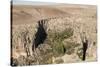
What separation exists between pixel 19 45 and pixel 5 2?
0.50 metres

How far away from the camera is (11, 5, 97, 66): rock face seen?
6.92 feet

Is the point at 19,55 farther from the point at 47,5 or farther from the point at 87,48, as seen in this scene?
the point at 87,48

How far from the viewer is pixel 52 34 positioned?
2207mm

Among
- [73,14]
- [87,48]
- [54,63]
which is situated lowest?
[54,63]

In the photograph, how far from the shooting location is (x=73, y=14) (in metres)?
2.29

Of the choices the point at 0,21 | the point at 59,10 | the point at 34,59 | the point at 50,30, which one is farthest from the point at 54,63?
the point at 0,21

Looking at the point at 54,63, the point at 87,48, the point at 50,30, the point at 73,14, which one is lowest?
the point at 54,63

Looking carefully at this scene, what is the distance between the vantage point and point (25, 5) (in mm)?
2139

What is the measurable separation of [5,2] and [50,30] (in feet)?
1.96

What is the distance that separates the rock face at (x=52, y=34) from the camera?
2.11 metres

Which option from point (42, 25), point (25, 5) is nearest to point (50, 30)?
point (42, 25)

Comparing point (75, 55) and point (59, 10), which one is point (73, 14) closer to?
point (59, 10)

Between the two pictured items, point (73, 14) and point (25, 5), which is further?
point (73, 14)

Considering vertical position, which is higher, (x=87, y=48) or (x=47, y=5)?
(x=47, y=5)
